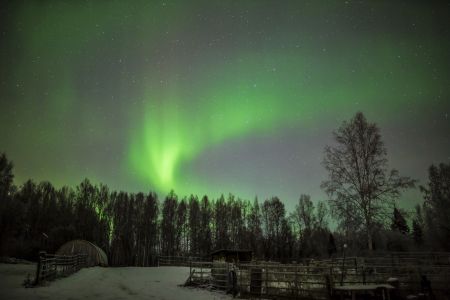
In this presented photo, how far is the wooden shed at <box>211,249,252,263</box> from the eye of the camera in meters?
42.3

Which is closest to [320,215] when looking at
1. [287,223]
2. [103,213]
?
[287,223]

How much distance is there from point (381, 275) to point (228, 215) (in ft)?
211

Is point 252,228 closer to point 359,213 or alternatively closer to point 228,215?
point 228,215

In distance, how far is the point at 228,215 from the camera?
80375mm

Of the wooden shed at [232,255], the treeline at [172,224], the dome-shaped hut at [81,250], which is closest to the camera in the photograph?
the wooden shed at [232,255]

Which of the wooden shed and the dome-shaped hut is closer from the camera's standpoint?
the wooden shed

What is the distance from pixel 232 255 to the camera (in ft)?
140

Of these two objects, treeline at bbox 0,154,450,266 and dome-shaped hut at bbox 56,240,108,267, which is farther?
treeline at bbox 0,154,450,266

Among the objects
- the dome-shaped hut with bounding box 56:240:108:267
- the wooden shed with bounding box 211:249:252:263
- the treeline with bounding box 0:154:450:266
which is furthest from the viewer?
the treeline with bounding box 0:154:450:266

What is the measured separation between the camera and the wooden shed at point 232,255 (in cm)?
4228

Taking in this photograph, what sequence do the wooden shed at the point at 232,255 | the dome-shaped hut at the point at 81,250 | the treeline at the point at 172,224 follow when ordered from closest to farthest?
the wooden shed at the point at 232,255, the dome-shaped hut at the point at 81,250, the treeline at the point at 172,224

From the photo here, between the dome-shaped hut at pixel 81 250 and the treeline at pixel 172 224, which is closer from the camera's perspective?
the dome-shaped hut at pixel 81 250

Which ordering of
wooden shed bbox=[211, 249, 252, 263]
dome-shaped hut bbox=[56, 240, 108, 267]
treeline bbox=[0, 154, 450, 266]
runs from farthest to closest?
1. treeline bbox=[0, 154, 450, 266]
2. dome-shaped hut bbox=[56, 240, 108, 267]
3. wooden shed bbox=[211, 249, 252, 263]

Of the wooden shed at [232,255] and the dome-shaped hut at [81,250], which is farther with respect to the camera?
the dome-shaped hut at [81,250]
